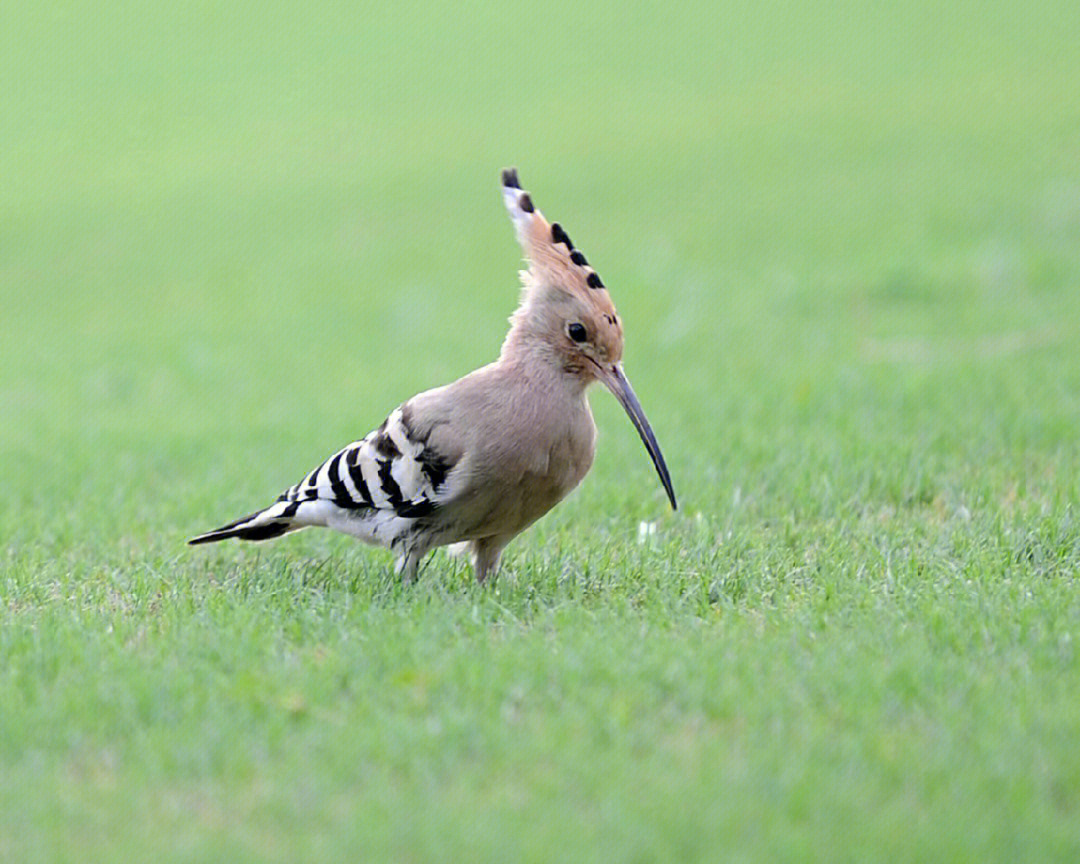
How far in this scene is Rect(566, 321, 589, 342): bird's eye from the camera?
15.8ft

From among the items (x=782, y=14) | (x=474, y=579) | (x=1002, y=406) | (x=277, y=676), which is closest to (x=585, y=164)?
(x=782, y=14)

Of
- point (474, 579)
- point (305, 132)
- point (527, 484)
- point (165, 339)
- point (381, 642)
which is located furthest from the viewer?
point (305, 132)

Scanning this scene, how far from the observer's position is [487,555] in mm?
5008

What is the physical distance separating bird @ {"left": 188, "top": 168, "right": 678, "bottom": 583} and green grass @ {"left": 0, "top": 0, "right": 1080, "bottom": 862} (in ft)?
0.71

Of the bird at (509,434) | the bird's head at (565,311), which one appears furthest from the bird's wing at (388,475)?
the bird's head at (565,311)

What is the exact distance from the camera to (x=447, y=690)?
12.5 feet

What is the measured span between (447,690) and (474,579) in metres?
1.28

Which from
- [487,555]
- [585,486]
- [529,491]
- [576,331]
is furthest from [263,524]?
[585,486]

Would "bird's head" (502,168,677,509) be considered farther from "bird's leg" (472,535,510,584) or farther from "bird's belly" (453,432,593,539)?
"bird's leg" (472,535,510,584)

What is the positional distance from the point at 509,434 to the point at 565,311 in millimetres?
447

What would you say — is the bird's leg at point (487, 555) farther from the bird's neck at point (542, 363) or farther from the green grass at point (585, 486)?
the bird's neck at point (542, 363)

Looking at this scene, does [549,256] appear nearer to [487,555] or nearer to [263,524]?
[487,555]

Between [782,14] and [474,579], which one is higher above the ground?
[782,14]

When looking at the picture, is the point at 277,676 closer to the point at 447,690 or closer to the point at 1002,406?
the point at 447,690
